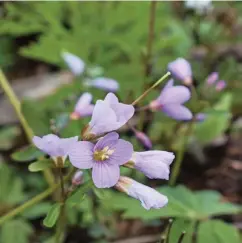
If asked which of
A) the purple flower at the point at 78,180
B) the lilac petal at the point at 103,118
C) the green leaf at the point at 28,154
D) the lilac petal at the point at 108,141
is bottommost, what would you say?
the green leaf at the point at 28,154

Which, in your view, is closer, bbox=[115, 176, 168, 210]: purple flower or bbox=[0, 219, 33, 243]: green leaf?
bbox=[115, 176, 168, 210]: purple flower

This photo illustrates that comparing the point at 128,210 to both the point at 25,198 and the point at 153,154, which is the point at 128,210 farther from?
the point at 153,154

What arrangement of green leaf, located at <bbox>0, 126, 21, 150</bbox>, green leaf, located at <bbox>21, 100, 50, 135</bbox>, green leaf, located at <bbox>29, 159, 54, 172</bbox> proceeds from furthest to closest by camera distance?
green leaf, located at <bbox>0, 126, 21, 150</bbox>
green leaf, located at <bbox>21, 100, 50, 135</bbox>
green leaf, located at <bbox>29, 159, 54, 172</bbox>

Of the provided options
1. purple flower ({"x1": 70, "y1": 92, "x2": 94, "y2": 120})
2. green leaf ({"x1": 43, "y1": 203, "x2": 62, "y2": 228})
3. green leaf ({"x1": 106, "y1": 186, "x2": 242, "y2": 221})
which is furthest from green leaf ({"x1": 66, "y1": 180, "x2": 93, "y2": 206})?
green leaf ({"x1": 106, "y1": 186, "x2": 242, "y2": 221})

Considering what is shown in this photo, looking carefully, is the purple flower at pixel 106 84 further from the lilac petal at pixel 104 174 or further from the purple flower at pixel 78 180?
the lilac petal at pixel 104 174

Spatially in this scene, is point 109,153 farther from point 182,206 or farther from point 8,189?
point 8,189

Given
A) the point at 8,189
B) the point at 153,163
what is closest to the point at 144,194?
the point at 153,163

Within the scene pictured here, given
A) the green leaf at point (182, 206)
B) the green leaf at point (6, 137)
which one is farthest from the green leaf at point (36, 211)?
the green leaf at point (6, 137)

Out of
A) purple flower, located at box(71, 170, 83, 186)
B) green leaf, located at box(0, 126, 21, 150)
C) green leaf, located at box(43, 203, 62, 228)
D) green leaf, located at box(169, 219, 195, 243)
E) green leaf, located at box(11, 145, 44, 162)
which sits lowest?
green leaf, located at box(0, 126, 21, 150)

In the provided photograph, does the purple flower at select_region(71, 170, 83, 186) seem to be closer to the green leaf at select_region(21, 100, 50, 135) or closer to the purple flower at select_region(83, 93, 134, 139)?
the purple flower at select_region(83, 93, 134, 139)
